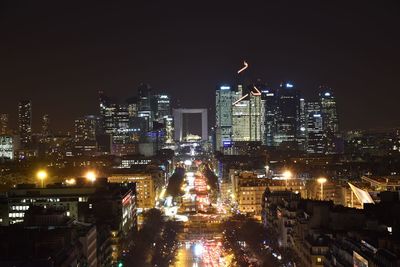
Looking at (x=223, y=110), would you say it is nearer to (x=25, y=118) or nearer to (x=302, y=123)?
(x=302, y=123)

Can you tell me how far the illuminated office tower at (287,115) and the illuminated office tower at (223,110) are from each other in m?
9.92

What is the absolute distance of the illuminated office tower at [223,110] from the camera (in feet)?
385

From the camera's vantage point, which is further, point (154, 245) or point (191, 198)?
point (191, 198)

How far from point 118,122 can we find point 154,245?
76.4m

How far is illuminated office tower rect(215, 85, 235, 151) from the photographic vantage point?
385 ft

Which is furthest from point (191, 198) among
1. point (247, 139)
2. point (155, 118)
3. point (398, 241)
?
point (155, 118)

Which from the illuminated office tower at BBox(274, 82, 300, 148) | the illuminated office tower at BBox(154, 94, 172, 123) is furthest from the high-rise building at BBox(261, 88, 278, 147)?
the illuminated office tower at BBox(154, 94, 172, 123)

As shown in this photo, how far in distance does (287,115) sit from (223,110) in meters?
13.8

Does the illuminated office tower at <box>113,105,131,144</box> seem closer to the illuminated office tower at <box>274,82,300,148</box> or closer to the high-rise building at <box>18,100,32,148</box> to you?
the high-rise building at <box>18,100,32,148</box>

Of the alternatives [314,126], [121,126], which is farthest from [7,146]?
[314,126]

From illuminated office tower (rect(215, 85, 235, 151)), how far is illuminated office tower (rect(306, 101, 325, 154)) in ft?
47.0

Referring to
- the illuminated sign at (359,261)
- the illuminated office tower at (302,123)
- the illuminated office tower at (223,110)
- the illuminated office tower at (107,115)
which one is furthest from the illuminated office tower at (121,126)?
the illuminated sign at (359,261)

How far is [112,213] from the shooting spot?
29.0 meters

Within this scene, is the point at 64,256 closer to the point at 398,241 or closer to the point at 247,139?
the point at 398,241
